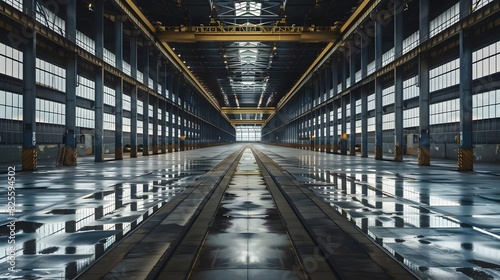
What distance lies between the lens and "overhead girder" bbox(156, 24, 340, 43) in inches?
1451

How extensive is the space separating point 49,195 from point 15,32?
1306 cm

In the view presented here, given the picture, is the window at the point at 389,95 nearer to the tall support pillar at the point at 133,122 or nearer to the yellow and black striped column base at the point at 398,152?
the yellow and black striped column base at the point at 398,152

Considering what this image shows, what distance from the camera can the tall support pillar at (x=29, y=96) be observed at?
64.6ft

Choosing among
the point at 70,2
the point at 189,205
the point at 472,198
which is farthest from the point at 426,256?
the point at 70,2

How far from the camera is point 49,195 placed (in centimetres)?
1130

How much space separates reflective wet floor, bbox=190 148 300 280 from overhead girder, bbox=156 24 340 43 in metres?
29.7

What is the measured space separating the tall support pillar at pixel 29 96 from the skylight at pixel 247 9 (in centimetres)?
1808

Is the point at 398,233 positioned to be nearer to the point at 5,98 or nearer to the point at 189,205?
the point at 189,205

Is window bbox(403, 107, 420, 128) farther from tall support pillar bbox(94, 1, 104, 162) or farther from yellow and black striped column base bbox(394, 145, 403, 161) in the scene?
tall support pillar bbox(94, 1, 104, 162)

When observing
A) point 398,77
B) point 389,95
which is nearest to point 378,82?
point 398,77

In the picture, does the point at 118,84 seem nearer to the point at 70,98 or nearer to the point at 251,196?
the point at 70,98

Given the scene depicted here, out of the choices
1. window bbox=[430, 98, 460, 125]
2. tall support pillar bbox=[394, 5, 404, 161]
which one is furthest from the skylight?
window bbox=[430, 98, 460, 125]

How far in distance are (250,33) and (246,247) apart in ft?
109

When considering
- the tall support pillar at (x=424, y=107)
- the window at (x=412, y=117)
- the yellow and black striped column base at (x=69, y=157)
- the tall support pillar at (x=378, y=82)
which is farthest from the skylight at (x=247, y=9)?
the window at (x=412, y=117)
